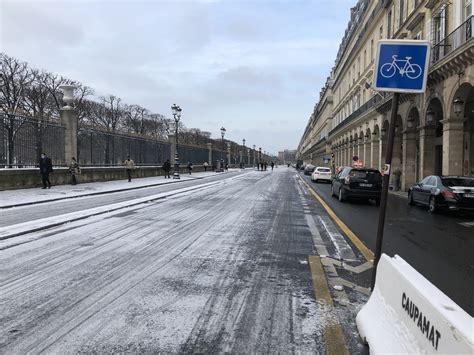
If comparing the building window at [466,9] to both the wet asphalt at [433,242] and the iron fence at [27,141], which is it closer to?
the wet asphalt at [433,242]

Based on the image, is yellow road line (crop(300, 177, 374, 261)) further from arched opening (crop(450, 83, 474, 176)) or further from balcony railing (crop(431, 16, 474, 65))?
balcony railing (crop(431, 16, 474, 65))

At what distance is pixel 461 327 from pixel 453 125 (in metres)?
21.3

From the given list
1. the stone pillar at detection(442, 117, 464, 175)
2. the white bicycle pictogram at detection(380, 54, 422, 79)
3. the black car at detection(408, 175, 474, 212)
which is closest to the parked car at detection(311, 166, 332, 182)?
the stone pillar at detection(442, 117, 464, 175)

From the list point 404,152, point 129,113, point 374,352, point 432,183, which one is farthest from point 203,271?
point 129,113

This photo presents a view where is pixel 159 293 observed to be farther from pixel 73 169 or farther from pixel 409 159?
pixel 409 159

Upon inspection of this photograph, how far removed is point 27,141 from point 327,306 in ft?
66.4

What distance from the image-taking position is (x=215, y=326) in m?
4.15

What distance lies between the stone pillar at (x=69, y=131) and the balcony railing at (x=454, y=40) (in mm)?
19676

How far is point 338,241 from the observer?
29.0 feet

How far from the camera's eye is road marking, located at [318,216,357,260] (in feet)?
24.4

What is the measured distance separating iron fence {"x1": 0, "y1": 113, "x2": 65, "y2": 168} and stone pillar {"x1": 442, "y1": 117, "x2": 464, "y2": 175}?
19.8 metres

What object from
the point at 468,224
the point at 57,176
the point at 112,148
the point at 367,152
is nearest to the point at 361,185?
the point at 468,224

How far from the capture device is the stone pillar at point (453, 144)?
21172mm

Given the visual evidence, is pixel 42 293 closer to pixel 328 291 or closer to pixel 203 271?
pixel 203 271
